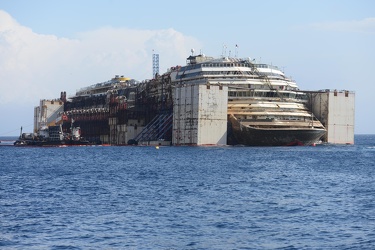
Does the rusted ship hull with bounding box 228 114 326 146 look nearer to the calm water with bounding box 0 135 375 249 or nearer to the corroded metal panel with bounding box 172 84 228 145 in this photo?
the corroded metal panel with bounding box 172 84 228 145

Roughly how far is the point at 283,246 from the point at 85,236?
11504 millimetres

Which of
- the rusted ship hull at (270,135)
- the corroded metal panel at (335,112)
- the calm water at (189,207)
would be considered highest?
the corroded metal panel at (335,112)

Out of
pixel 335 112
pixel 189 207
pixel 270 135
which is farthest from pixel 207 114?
pixel 189 207

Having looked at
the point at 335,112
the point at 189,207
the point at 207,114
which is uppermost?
the point at 335,112

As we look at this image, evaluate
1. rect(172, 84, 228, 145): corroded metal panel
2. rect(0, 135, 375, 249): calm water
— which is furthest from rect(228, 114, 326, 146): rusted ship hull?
rect(0, 135, 375, 249): calm water

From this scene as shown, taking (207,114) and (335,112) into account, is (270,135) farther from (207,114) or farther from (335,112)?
(335,112)

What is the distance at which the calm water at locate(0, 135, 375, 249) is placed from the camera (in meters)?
42.2

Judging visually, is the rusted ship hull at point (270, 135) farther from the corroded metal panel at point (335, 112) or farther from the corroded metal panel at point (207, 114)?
the corroded metal panel at point (335, 112)

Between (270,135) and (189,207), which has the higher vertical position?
(270,135)

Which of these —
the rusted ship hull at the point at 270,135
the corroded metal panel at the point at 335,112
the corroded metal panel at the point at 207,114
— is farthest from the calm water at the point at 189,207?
the corroded metal panel at the point at 335,112

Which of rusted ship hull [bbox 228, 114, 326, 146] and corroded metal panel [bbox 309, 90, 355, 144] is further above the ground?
corroded metal panel [bbox 309, 90, 355, 144]

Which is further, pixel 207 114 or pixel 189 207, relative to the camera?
pixel 207 114

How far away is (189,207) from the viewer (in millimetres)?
54688

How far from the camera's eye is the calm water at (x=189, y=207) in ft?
138
